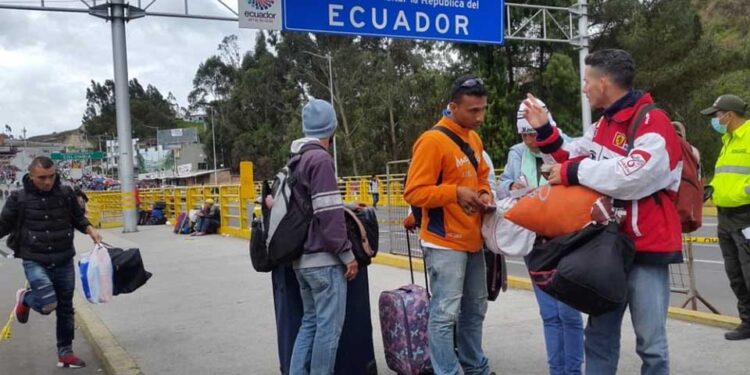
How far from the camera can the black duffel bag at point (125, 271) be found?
543 centimetres

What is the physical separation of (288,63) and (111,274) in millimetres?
54600

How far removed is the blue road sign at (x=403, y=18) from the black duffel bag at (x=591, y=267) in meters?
9.63

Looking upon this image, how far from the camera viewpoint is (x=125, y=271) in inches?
215

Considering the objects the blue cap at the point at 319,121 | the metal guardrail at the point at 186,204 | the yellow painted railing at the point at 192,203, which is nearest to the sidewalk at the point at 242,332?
the blue cap at the point at 319,121

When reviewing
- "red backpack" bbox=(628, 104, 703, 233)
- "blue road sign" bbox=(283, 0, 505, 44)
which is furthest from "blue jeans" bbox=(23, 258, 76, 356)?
"blue road sign" bbox=(283, 0, 505, 44)

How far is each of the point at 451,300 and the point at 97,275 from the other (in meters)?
3.09

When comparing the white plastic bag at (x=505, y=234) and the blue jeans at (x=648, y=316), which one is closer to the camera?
the blue jeans at (x=648, y=316)

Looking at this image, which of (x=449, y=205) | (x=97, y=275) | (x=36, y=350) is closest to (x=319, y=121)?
(x=449, y=205)

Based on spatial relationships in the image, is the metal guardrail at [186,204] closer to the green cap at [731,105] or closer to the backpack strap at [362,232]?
the backpack strap at [362,232]

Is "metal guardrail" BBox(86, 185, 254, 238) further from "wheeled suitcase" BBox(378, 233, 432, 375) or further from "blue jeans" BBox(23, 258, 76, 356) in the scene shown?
"wheeled suitcase" BBox(378, 233, 432, 375)

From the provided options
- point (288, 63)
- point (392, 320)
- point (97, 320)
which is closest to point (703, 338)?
point (392, 320)

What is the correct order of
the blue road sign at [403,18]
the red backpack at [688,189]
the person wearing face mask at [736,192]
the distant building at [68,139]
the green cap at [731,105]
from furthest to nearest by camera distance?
the distant building at [68,139]
the blue road sign at [403,18]
the green cap at [731,105]
the person wearing face mask at [736,192]
the red backpack at [688,189]

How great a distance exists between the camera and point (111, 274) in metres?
5.35

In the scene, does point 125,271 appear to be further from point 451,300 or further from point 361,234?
point 451,300
